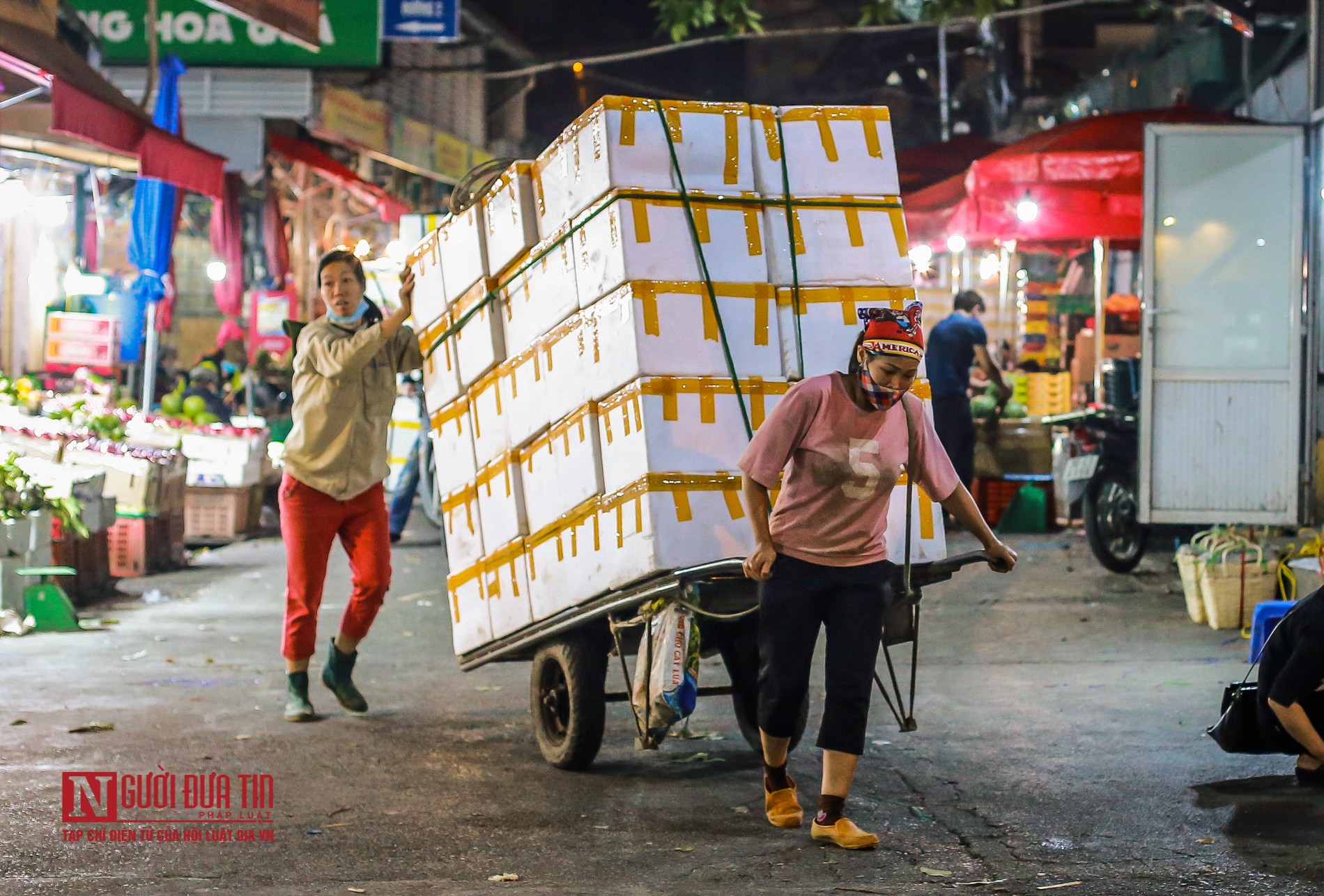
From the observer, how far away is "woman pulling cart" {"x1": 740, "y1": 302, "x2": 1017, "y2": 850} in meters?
4.86

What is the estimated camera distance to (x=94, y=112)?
991cm

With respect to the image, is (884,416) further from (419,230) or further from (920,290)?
(920,290)

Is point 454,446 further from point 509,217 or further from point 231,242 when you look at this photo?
point 231,242

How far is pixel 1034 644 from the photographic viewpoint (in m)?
8.73

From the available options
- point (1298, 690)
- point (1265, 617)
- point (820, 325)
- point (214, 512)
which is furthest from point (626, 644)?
point (214, 512)

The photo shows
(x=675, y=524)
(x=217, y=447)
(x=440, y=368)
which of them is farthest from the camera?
(x=217, y=447)

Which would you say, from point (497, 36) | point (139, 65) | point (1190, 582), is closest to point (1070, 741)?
point (1190, 582)

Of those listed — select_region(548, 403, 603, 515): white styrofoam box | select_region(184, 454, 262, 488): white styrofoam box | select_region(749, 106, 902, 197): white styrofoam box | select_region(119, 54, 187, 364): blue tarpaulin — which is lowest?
select_region(184, 454, 262, 488): white styrofoam box

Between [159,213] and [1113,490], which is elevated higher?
[159,213]

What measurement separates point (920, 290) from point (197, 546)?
476 inches

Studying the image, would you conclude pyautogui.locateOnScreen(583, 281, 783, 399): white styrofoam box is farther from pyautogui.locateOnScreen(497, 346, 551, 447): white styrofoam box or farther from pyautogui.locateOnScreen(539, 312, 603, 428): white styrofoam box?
pyautogui.locateOnScreen(497, 346, 551, 447): white styrofoam box

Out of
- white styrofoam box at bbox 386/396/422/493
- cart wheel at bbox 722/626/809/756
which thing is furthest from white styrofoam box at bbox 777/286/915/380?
white styrofoam box at bbox 386/396/422/493

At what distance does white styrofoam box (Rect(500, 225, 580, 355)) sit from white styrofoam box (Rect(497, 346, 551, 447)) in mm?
66

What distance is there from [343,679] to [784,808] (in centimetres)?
265
